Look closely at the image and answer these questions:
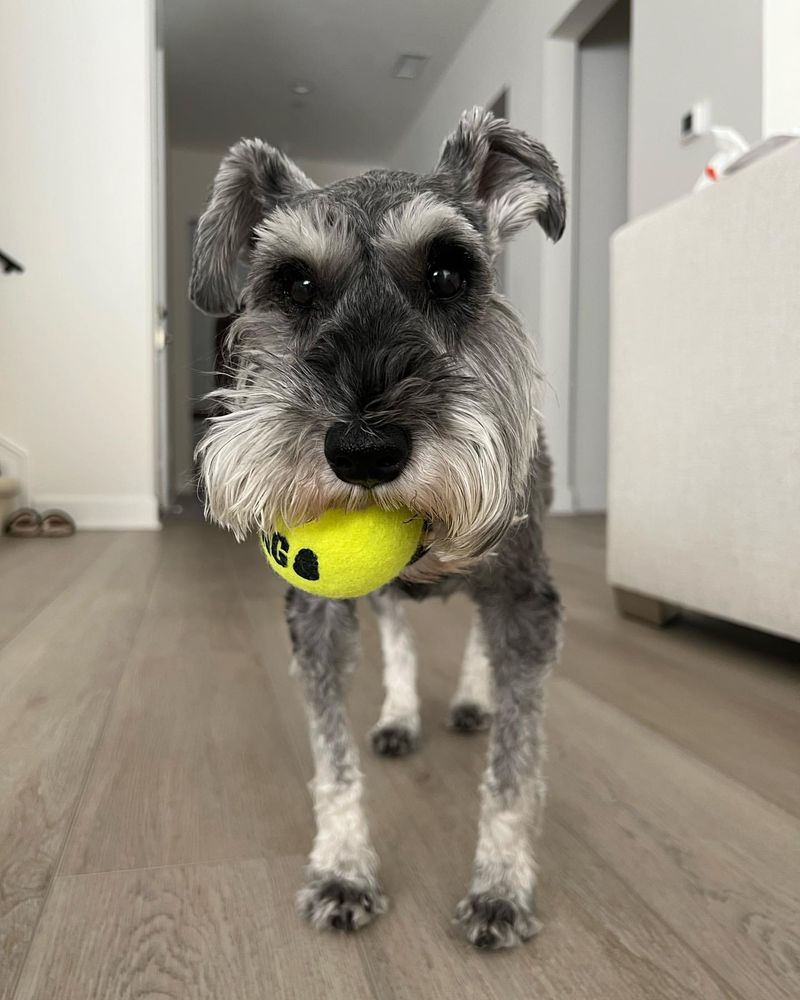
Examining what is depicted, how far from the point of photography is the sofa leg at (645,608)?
2518 mm

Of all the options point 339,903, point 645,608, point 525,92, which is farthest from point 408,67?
point 339,903

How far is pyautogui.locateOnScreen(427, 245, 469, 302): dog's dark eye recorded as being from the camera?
98 centimetres

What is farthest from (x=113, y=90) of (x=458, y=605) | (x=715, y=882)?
(x=715, y=882)

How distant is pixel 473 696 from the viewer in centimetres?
172

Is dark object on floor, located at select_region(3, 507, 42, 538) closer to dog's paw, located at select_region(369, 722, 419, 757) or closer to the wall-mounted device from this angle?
dog's paw, located at select_region(369, 722, 419, 757)

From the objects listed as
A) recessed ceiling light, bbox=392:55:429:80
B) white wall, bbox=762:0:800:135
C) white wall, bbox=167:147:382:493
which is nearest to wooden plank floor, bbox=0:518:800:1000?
white wall, bbox=762:0:800:135

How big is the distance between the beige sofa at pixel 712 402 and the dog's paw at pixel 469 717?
734 millimetres

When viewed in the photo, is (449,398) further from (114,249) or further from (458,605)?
(114,249)

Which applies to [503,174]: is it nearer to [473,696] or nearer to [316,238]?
[316,238]

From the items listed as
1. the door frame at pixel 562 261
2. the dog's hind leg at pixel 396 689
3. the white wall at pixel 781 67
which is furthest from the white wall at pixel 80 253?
the dog's hind leg at pixel 396 689

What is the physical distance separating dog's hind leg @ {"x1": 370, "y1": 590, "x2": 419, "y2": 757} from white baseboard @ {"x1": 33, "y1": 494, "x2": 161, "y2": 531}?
12.6 feet

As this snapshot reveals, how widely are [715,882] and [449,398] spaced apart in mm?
741

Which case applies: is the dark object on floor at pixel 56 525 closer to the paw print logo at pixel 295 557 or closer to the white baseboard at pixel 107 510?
the white baseboard at pixel 107 510

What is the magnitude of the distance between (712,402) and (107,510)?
4160mm
